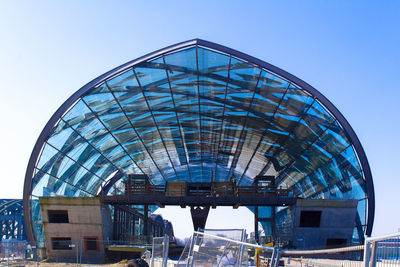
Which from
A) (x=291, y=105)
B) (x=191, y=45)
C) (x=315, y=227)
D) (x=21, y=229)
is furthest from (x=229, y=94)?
(x=21, y=229)

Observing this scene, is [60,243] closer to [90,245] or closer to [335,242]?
[90,245]

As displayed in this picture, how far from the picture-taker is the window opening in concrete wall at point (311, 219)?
38281 millimetres

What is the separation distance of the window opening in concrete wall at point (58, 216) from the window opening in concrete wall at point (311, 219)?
20.3 meters

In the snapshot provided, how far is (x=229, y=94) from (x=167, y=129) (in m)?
12.4

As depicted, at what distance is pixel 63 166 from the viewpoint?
43.0 meters

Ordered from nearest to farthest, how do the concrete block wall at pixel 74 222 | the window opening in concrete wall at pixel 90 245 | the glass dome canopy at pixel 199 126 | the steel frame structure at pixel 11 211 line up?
the glass dome canopy at pixel 199 126, the window opening in concrete wall at pixel 90 245, the concrete block wall at pixel 74 222, the steel frame structure at pixel 11 211

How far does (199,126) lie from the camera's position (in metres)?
47.3

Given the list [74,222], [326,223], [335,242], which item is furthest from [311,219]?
[74,222]

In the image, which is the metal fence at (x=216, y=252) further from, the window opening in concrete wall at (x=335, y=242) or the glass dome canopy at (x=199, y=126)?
the window opening in concrete wall at (x=335, y=242)

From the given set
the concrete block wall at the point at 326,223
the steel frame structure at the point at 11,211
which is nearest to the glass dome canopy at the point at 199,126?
the concrete block wall at the point at 326,223

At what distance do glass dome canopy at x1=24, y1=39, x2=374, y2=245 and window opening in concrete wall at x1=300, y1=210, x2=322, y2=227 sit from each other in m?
4.61

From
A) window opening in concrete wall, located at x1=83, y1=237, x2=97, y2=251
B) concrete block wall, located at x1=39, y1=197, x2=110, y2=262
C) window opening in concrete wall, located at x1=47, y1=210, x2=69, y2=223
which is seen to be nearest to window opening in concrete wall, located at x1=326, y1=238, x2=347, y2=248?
concrete block wall, located at x1=39, y1=197, x2=110, y2=262

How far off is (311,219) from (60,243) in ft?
69.8

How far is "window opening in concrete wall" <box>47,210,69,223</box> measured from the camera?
38.3 meters
